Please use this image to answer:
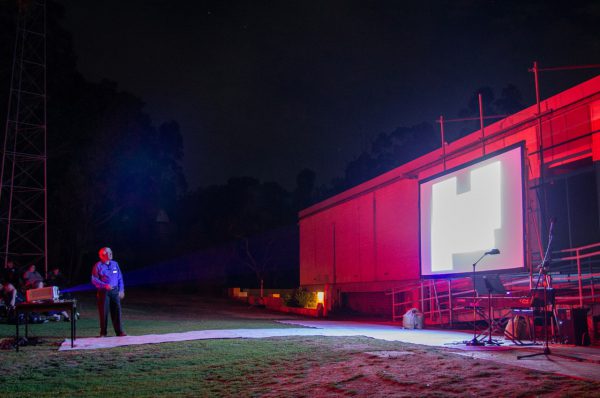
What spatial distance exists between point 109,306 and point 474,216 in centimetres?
773

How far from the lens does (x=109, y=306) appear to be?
36.0 feet

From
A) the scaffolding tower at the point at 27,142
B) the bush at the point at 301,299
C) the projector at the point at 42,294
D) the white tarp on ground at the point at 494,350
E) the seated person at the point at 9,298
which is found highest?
the scaffolding tower at the point at 27,142

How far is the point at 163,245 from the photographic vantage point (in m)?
44.1

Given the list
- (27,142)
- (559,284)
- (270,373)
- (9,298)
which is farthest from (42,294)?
(27,142)

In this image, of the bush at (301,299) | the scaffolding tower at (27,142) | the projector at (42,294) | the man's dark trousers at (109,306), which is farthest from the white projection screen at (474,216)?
the scaffolding tower at (27,142)

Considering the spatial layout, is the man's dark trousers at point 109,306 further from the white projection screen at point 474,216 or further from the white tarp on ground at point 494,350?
the white projection screen at point 474,216

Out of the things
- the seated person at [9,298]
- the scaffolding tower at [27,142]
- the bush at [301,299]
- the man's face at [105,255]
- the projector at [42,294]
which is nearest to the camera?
the projector at [42,294]

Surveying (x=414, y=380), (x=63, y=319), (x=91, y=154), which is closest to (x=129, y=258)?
(x=91, y=154)

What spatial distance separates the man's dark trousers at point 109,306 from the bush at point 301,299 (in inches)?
506

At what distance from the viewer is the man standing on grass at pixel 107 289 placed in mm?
10695

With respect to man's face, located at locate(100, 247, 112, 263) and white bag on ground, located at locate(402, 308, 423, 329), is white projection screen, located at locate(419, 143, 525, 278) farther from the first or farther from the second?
man's face, located at locate(100, 247, 112, 263)

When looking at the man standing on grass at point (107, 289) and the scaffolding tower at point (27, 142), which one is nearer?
the man standing on grass at point (107, 289)

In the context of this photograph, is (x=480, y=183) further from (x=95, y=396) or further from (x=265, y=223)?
(x=265, y=223)

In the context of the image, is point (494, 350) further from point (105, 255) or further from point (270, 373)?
point (105, 255)
